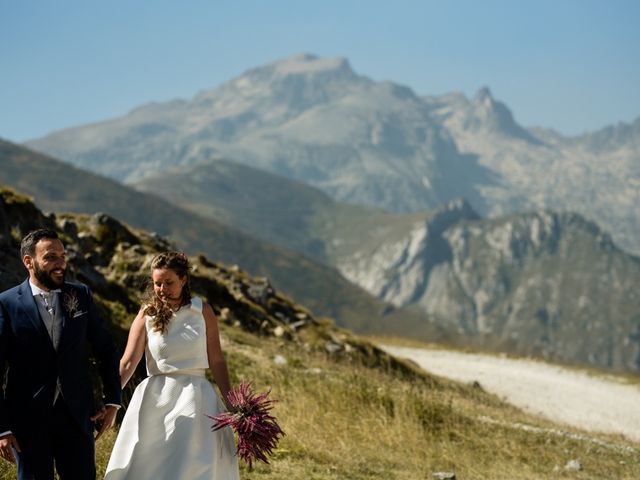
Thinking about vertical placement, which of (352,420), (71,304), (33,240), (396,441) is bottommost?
(396,441)

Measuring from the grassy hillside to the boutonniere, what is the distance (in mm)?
2913

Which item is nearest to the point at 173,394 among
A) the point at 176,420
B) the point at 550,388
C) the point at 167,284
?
the point at 176,420

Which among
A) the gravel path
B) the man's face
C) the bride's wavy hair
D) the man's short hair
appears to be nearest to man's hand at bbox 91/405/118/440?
the bride's wavy hair

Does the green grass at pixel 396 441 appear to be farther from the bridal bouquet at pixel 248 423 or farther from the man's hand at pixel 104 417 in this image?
the bridal bouquet at pixel 248 423

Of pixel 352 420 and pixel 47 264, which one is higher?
pixel 47 264

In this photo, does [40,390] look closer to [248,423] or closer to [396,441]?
[248,423]

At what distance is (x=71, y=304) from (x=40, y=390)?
0.74 meters

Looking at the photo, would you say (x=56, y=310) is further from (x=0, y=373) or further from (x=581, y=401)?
(x=581, y=401)

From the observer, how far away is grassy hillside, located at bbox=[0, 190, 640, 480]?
11.8 m

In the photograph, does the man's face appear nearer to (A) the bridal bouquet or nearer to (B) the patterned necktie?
(B) the patterned necktie

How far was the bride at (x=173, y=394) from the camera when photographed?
21.8 feet

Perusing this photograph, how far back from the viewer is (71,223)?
22.8 m

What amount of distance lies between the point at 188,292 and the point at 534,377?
25.6m

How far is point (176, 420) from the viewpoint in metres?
6.73
